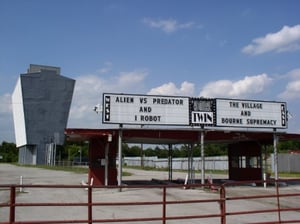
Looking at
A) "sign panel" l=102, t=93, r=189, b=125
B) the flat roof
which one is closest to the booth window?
the flat roof

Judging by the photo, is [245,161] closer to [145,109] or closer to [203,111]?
[203,111]

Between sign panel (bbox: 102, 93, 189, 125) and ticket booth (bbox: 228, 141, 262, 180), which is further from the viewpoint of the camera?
ticket booth (bbox: 228, 141, 262, 180)

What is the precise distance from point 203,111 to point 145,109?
4.02 metres

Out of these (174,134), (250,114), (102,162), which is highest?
(250,114)

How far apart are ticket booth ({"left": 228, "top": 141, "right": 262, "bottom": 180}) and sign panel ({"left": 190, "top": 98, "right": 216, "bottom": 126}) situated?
6.87m

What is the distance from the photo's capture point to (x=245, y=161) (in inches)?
1446

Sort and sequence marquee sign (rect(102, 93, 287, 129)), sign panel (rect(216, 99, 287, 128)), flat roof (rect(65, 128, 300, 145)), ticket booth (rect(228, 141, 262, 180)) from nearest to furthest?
flat roof (rect(65, 128, 300, 145)), marquee sign (rect(102, 93, 287, 129)), sign panel (rect(216, 99, 287, 128)), ticket booth (rect(228, 141, 262, 180))

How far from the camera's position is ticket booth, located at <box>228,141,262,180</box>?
35.1 meters

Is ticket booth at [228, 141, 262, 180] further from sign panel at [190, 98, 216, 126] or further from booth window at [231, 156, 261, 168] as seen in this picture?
sign panel at [190, 98, 216, 126]

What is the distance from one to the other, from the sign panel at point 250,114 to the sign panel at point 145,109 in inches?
107

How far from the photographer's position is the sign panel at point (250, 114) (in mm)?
30453

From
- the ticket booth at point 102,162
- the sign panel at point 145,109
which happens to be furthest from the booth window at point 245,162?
the ticket booth at point 102,162

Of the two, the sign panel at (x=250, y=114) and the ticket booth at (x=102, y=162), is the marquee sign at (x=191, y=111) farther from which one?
the ticket booth at (x=102, y=162)

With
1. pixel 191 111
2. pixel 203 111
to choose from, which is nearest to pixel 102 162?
pixel 191 111
